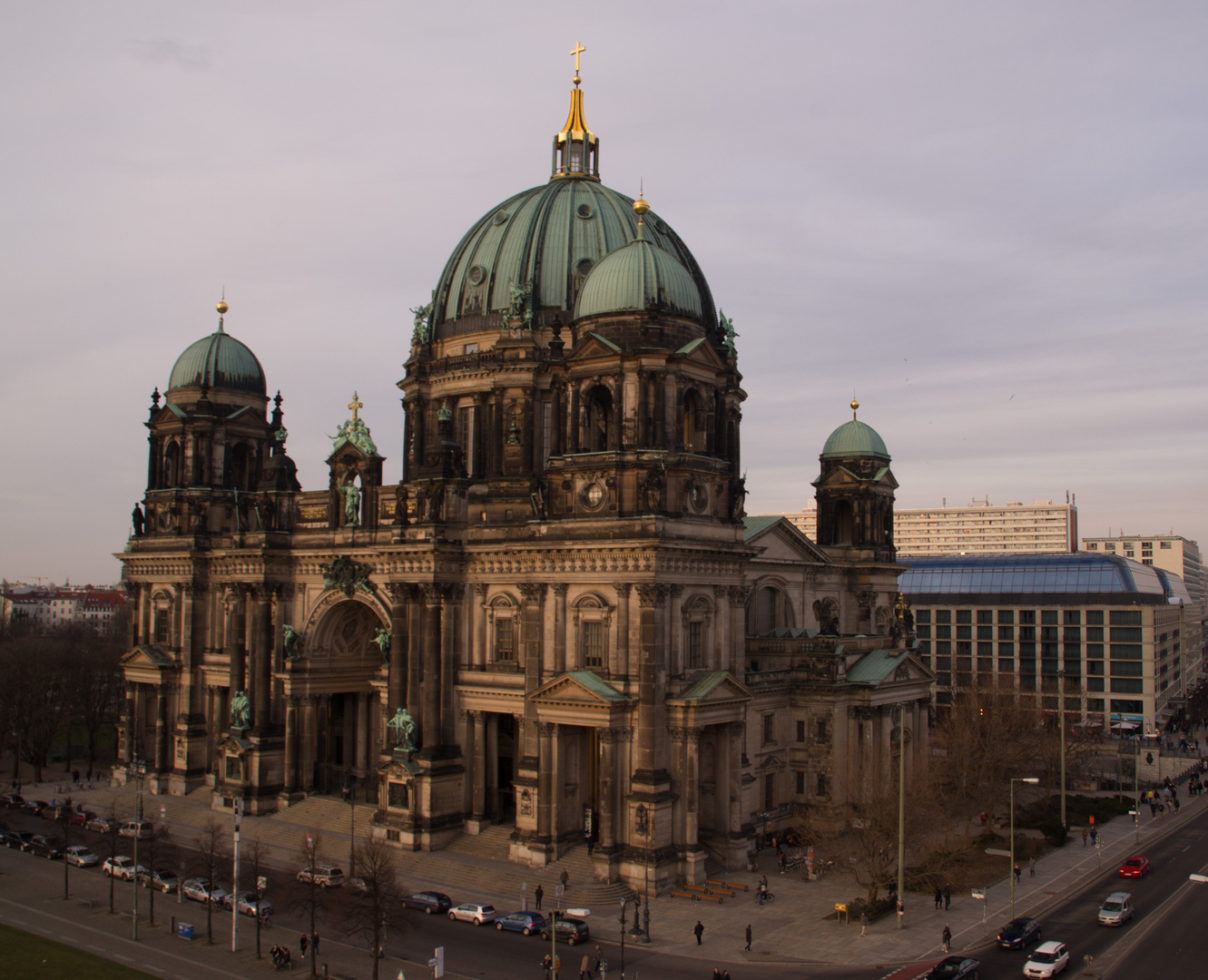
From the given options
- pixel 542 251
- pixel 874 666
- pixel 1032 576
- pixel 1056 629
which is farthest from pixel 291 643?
pixel 1032 576

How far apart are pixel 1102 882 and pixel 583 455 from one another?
126 feet

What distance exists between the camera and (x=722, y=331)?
7769 cm

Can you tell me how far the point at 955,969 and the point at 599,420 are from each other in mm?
34340

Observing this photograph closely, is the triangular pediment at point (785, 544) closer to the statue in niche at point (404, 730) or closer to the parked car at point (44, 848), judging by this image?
the statue in niche at point (404, 730)

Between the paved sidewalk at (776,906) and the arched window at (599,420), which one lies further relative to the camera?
the arched window at (599,420)

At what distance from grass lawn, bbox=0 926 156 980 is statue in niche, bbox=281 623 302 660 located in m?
26.5

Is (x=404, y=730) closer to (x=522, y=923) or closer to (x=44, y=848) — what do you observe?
(x=522, y=923)

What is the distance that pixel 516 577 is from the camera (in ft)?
217

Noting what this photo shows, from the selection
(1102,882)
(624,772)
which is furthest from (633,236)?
(1102,882)

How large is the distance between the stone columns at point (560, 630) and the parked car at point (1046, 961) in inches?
1075

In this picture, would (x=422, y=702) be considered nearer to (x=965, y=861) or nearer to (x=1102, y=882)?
(x=965, y=861)

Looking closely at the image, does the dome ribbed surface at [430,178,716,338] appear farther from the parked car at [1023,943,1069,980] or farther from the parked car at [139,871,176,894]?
the parked car at [1023,943,1069,980]

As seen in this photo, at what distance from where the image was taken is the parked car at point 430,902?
56656 millimetres

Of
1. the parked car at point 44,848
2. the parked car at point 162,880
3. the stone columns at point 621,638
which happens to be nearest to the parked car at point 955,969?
the stone columns at point 621,638
